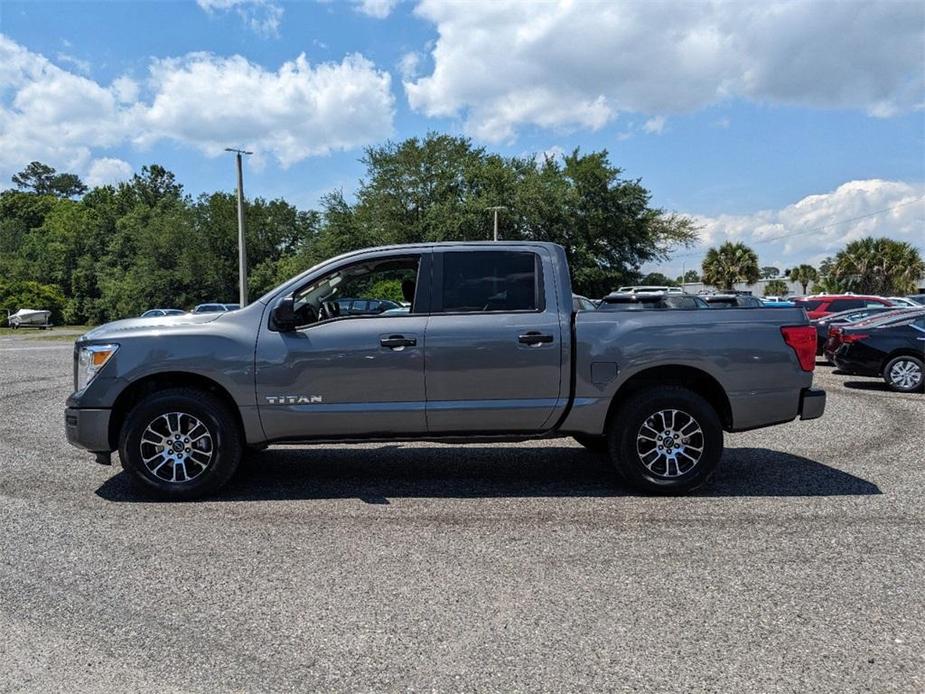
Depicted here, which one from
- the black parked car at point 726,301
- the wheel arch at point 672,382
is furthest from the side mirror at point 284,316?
the black parked car at point 726,301

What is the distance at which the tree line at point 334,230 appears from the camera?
48969 millimetres

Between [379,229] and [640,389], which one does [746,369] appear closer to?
[640,389]

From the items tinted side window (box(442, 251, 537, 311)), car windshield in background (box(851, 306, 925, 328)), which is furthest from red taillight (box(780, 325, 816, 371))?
car windshield in background (box(851, 306, 925, 328))

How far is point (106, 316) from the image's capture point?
6191 cm

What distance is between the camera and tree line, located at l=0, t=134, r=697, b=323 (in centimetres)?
4897

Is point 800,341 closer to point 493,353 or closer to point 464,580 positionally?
point 493,353

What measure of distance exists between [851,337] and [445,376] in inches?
397

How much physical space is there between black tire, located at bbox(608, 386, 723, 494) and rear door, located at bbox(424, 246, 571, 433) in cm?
59

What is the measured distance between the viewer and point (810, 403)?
5770 mm

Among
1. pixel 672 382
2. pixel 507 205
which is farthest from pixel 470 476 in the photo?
pixel 507 205

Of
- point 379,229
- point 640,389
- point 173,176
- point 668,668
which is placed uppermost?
point 173,176

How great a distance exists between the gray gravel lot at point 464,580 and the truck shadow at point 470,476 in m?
0.04

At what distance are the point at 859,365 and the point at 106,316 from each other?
61.7m

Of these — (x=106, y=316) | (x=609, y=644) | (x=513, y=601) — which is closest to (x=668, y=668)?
(x=609, y=644)
